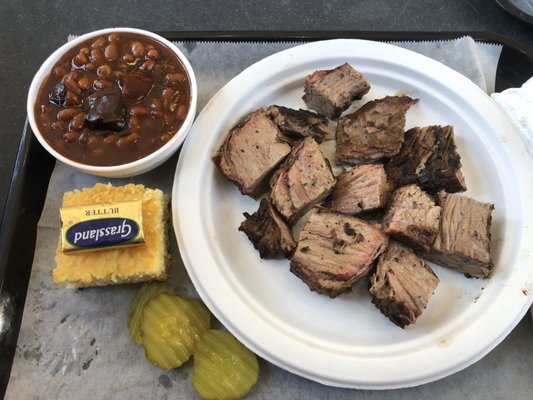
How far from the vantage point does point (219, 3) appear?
318cm

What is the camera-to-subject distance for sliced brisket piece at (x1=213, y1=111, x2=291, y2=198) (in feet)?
7.75

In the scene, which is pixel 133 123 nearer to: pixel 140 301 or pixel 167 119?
pixel 167 119

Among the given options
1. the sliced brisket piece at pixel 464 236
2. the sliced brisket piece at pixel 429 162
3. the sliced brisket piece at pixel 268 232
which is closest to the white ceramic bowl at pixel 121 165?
the sliced brisket piece at pixel 268 232

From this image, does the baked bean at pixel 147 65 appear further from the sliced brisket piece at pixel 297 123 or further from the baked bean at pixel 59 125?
the sliced brisket piece at pixel 297 123

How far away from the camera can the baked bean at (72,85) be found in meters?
2.23

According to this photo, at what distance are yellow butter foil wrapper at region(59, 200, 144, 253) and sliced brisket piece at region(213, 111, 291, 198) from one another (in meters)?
0.47

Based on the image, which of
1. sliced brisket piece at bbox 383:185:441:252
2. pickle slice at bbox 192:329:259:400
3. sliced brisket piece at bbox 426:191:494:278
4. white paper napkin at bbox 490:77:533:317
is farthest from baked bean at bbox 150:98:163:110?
white paper napkin at bbox 490:77:533:317

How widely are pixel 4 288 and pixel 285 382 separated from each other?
136 centimetres

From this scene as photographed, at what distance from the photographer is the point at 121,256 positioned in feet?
7.33

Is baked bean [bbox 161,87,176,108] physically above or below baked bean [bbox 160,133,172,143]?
above

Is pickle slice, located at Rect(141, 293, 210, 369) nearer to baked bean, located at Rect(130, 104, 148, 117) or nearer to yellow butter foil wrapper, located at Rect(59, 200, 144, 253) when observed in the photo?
yellow butter foil wrapper, located at Rect(59, 200, 144, 253)

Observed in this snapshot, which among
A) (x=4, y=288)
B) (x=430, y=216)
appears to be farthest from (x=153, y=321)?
(x=430, y=216)

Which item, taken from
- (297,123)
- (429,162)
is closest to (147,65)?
(297,123)

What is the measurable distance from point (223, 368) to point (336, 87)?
1.41 m
